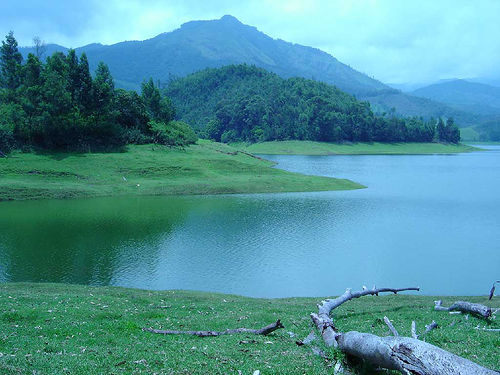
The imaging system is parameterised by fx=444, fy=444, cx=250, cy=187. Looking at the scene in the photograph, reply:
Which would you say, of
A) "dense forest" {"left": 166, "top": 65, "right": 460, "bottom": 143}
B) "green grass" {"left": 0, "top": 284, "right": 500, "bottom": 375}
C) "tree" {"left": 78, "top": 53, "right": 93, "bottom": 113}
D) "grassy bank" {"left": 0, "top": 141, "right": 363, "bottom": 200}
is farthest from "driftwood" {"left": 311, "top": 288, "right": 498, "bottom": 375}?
"dense forest" {"left": 166, "top": 65, "right": 460, "bottom": 143}

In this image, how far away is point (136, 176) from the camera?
2434 inches

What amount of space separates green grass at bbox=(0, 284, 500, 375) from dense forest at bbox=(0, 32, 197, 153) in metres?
50.8

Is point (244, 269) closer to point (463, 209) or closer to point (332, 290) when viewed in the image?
point (332, 290)

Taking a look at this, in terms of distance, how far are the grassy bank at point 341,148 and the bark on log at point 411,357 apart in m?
128

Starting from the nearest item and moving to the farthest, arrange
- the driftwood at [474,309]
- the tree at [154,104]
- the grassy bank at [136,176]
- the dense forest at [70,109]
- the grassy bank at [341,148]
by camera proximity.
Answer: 1. the driftwood at [474,309]
2. the grassy bank at [136,176]
3. the dense forest at [70,109]
4. the tree at [154,104]
5. the grassy bank at [341,148]

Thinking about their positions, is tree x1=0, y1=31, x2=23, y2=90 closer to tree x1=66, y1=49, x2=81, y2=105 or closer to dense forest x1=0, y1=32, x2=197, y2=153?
dense forest x1=0, y1=32, x2=197, y2=153

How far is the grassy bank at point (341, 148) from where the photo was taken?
138 metres

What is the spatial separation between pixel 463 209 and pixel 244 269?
32231 millimetres

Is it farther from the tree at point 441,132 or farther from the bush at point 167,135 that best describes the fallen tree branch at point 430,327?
the tree at point 441,132

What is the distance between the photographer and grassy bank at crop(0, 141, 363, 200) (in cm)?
5375

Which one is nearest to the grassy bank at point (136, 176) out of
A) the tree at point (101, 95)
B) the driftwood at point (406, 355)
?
the tree at point (101, 95)

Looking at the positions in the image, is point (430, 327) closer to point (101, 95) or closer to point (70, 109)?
point (70, 109)

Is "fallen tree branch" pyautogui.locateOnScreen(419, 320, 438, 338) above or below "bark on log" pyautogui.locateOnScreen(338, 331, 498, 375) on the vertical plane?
below

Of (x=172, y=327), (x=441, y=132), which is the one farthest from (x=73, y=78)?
(x=441, y=132)
